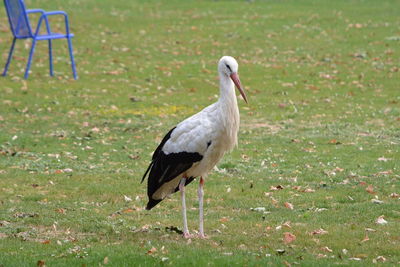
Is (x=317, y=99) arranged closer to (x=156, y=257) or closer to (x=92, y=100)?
(x=92, y=100)

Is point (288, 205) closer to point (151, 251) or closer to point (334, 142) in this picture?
point (151, 251)

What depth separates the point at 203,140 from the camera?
9.26 meters

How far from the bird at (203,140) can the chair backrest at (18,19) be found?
12.7 meters

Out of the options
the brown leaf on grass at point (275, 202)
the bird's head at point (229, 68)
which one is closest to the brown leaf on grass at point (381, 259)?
the bird's head at point (229, 68)

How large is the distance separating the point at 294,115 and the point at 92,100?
4883 mm

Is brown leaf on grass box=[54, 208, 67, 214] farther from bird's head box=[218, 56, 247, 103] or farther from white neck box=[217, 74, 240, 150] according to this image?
bird's head box=[218, 56, 247, 103]

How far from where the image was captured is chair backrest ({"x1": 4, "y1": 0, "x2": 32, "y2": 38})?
69.6 feet

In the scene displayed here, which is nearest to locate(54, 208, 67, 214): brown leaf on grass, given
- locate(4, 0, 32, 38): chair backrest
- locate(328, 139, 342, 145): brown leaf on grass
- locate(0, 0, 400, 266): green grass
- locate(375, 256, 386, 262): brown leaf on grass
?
locate(0, 0, 400, 266): green grass

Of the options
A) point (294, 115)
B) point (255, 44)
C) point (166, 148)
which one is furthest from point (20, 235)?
point (255, 44)

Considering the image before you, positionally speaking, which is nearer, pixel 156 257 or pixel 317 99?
pixel 156 257

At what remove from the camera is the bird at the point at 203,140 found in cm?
926

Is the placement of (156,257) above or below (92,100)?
above

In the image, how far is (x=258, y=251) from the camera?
858 centimetres

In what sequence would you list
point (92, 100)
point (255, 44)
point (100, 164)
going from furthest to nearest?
point (255, 44) → point (92, 100) → point (100, 164)
